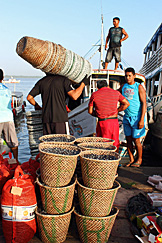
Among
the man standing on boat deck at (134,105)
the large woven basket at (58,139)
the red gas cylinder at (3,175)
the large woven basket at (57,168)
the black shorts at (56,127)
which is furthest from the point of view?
the man standing on boat deck at (134,105)

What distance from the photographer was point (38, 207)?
255 cm

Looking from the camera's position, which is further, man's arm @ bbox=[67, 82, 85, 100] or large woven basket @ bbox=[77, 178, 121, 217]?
man's arm @ bbox=[67, 82, 85, 100]

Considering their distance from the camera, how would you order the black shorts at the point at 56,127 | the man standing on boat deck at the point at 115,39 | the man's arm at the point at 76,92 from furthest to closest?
the man standing on boat deck at the point at 115,39 → the black shorts at the point at 56,127 → the man's arm at the point at 76,92

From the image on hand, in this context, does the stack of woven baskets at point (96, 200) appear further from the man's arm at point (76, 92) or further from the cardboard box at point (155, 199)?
the man's arm at point (76, 92)

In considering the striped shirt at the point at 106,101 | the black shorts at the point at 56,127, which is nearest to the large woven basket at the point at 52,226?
the black shorts at the point at 56,127

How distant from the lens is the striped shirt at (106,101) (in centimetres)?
388

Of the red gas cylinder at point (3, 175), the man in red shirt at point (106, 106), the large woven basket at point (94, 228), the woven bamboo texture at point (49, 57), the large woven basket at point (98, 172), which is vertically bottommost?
the large woven basket at point (94, 228)

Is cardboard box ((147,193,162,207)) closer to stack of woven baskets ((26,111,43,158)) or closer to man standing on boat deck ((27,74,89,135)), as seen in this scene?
man standing on boat deck ((27,74,89,135))

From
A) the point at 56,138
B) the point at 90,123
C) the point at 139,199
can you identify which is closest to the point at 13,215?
the point at 56,138

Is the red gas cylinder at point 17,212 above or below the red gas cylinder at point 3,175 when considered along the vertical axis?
below

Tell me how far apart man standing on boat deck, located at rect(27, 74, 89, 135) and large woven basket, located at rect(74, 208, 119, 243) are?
5.22ft

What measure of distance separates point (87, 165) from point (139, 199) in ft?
3.91

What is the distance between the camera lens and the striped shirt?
3877mm

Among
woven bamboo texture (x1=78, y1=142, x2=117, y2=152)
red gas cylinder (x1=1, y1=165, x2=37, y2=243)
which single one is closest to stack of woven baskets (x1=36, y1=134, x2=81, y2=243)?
red gas cylinder (x1=1, y1=165, x2=37, y2=243)
